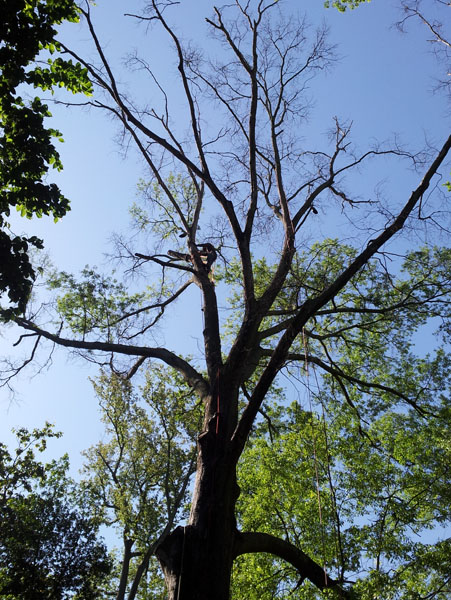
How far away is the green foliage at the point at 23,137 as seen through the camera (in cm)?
486

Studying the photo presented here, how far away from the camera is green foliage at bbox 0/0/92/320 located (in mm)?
4863

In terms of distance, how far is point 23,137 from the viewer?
5.23 meters

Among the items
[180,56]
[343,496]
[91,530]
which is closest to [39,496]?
[91,530]

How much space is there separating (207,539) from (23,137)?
4713 mm

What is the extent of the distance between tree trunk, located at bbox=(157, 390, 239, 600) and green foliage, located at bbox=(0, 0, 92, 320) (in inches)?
103

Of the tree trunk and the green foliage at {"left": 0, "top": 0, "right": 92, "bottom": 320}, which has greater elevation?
the green foliage at {"left": 0, "top": 0, "right": 92, "bottom": 320}

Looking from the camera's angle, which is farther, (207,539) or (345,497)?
(345,497)

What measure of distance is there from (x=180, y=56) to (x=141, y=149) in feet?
5.22

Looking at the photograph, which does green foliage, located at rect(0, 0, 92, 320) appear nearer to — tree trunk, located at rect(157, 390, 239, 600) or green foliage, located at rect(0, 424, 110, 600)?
tree trunk, located at rect(157, 390, 239, 600)

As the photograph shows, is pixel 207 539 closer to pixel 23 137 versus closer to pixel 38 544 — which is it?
pixel 23 137

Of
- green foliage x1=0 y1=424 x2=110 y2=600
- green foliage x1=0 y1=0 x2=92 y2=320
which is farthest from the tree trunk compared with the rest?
green foliage x1=0 y1=424 x2=110 y2=600

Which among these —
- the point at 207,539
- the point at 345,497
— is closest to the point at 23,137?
the point at 207,539

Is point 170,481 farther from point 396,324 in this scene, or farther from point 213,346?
point 213,346

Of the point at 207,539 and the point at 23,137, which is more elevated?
the point at 23,137
